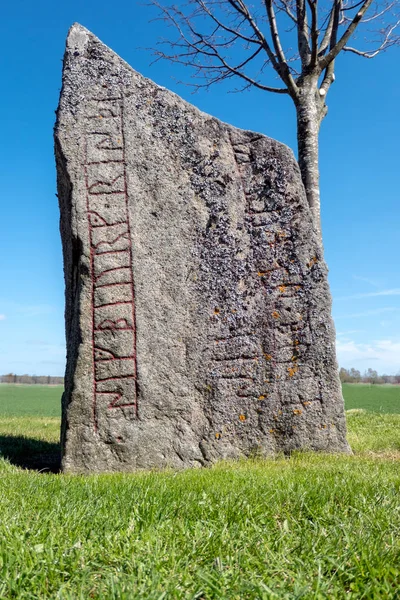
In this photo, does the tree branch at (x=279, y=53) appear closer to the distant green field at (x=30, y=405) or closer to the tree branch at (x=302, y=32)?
the tree branch at (x=302, y=32)

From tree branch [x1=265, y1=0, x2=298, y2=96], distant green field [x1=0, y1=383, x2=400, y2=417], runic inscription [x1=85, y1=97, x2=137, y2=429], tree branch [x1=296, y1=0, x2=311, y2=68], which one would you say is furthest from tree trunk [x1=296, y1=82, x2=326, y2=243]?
distant green field [x1=0, y1=383, x2=400, y2=417]

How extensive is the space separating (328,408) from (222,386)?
1083 mm

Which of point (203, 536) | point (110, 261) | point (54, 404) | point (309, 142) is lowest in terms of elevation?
point (203, 536)

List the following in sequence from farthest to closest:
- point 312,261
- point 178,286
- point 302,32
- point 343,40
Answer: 1. point 302,32
2. point 343,40
3. point 312,261
4. point 178,286

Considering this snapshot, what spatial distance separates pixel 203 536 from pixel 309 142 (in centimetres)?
723

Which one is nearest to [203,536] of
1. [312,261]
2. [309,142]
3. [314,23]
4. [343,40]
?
→ [312,261]

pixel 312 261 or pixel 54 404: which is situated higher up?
pixel 312 261

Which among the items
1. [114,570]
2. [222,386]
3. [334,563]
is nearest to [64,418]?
[222,386]

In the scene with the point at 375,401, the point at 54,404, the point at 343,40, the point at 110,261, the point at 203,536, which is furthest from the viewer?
the point at 54,404

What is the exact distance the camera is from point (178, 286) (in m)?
5.47

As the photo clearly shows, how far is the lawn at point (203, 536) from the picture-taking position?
2178 mm

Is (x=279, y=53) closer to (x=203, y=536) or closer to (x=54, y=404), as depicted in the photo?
(x=203, y=536)

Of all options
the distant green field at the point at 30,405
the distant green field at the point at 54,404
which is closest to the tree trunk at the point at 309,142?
the distant green field at the point at 54,404

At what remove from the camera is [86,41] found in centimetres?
586
